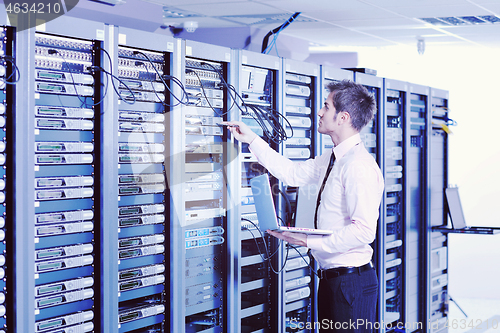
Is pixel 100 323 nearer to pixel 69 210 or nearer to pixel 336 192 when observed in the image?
pixel 69 210

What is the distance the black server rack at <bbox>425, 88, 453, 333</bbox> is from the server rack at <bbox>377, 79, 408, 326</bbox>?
14.2 inches

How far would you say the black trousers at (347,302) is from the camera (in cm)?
220

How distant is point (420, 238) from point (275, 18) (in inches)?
81.8

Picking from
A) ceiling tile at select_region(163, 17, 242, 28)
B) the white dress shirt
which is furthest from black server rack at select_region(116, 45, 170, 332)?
ceiling tile at select_region(163, 17, 242, 28)

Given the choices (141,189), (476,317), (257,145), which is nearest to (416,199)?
(476,317)

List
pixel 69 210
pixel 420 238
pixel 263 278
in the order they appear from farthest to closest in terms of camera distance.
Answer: pixel 420 238, pixel 263 278, pixel 69 210

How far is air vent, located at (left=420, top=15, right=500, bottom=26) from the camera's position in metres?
4.29

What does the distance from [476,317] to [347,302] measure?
3694mm

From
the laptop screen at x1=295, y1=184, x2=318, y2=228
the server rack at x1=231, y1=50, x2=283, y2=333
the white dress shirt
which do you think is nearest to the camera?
the white dress shirt

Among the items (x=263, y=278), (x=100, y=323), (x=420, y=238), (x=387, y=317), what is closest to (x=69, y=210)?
(x=100, y=323)

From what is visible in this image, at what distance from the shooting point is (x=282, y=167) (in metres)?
2.60

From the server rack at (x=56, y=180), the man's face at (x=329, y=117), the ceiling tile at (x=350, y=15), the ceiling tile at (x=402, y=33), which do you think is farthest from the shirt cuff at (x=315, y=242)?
the ceiling tile at (x=402, y=33)

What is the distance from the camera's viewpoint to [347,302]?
7.22 ft

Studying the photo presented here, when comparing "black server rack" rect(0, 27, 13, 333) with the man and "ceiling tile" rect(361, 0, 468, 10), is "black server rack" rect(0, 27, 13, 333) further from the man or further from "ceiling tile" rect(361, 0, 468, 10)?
"ceiling tile" rect(361, 0, 468, 10)
